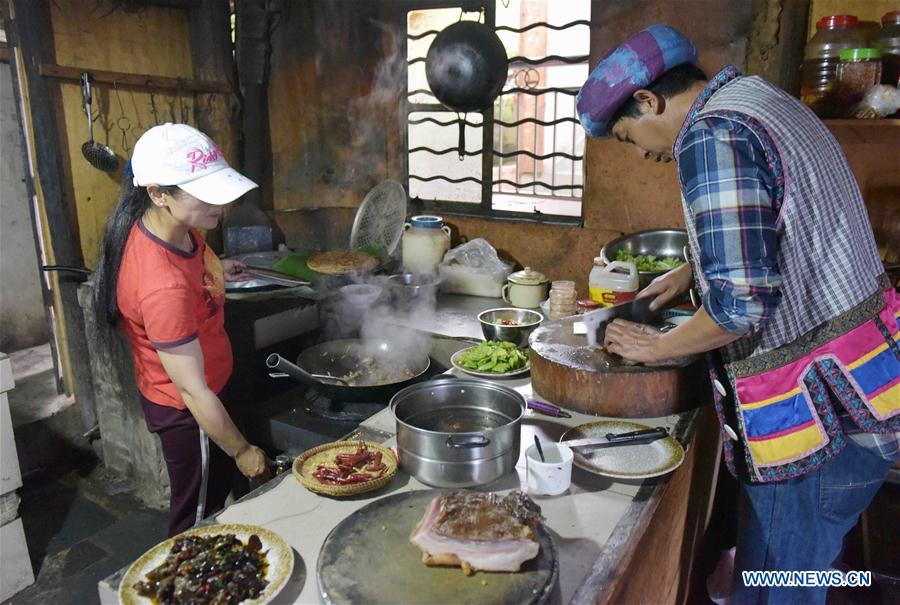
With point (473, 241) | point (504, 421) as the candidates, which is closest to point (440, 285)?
point (473, 241)

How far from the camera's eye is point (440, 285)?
4.59 m

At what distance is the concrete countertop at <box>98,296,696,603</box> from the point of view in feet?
5.02

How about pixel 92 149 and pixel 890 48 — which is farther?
pixel 92 149

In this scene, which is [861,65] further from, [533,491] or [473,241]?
[533,491]

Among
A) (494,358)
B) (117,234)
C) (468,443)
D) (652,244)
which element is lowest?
(494,358)

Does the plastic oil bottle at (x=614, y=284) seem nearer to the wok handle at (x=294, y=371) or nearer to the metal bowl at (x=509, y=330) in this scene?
the metal bowl at (x=509, y=330)

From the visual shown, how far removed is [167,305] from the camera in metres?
2.42

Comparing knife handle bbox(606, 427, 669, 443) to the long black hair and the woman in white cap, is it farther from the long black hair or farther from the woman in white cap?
the long black hair

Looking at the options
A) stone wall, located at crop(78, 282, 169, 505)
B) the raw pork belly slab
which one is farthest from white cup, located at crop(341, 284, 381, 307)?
the raw pork belly slab

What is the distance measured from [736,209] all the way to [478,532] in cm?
110

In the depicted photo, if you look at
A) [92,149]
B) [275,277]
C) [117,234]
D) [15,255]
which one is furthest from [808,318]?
[15,255]

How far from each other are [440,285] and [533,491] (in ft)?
9.11

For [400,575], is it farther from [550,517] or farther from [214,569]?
[550,517]

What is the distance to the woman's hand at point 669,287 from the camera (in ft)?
9.37
